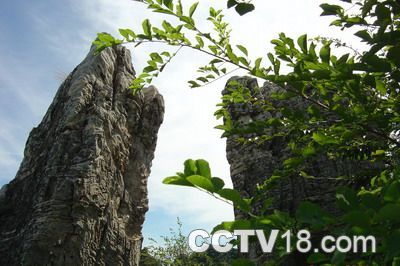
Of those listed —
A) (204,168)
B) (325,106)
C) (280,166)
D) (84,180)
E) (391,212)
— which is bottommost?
(391,212)

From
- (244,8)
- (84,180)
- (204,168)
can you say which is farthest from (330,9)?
(84,180)

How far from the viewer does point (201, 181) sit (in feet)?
2.52

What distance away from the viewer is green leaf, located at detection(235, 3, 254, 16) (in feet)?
4.23

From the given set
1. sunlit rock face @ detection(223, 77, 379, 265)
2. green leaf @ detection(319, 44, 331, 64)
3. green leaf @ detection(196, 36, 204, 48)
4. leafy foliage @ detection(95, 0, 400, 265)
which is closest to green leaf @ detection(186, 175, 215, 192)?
leafy foliage @ detection(95, 0, 400, 265)

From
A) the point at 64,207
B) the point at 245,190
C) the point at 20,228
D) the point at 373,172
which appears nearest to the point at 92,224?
the point at 64,207

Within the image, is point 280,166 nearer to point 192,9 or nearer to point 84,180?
point 84,180

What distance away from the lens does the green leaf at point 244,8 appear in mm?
1290

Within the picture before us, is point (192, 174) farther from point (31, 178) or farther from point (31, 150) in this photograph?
point (31, 150)

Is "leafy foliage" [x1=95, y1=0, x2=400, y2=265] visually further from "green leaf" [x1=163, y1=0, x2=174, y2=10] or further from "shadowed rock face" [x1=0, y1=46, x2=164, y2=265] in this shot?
"shadowed rock face" [x1=0, y1=46, x2=164, y2=265]

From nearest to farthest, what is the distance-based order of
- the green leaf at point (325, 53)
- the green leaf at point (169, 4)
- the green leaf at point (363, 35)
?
the green leaf at point (363, 35), the green leaf at point (325, 53), the green leaf at point (169, 4)

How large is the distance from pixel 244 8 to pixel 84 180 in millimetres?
10275

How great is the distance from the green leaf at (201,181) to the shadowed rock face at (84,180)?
1007 cm

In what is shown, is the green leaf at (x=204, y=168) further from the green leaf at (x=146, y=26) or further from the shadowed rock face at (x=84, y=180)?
the shadowed rock face at (x=84, y=180)

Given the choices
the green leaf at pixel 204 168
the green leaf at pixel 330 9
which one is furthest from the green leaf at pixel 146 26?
the green leaf at pixel 204 168
